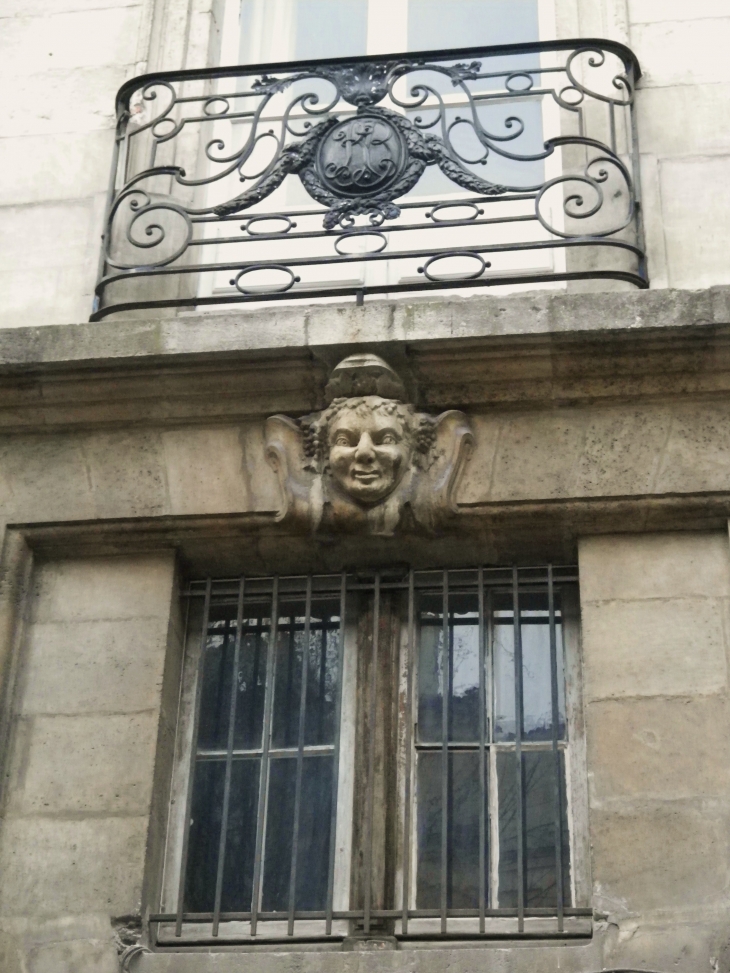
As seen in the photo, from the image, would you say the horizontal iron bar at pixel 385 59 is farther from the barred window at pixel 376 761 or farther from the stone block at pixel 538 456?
the barred window at pixel 376 761

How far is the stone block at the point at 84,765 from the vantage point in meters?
5.43

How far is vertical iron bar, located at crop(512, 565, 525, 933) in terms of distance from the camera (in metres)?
5.27

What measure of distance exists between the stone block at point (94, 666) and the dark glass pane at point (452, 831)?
36.2 inches

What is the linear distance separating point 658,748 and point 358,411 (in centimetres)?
147

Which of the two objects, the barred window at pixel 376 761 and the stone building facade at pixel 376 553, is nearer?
the stone building facade at pixel 376 553

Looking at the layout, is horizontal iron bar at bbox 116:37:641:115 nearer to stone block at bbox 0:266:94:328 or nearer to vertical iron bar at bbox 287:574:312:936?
stone block at bbox 0:266:94:328

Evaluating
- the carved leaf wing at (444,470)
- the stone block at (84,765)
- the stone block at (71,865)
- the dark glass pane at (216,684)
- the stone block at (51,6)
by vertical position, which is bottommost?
the stone block at (71,865)

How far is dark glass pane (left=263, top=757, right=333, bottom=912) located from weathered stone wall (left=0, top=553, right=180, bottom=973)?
36cm

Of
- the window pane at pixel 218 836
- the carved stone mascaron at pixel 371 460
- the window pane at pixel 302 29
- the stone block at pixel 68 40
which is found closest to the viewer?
the window pane at pixel 218 836

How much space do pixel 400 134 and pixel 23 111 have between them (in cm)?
164

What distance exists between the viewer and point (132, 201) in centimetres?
645

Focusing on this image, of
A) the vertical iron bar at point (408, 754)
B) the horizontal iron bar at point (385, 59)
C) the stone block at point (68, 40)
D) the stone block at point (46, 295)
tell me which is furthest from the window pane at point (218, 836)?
the stone block at point (68, 40)

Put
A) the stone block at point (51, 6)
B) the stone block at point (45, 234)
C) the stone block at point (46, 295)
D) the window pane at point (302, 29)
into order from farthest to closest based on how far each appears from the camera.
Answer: the window pane at point (302, 29) < the stone block at point (51, 6) < the stone block at point (45, 234) < the stone block at point (46, 295)

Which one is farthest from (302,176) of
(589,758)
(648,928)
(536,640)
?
(648,928)
